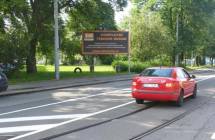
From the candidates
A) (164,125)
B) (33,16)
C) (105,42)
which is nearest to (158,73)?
(164,125)

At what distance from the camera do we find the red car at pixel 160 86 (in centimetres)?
1528

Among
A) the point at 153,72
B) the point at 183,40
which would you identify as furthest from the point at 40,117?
the point at 183,40

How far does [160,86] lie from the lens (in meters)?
15.3

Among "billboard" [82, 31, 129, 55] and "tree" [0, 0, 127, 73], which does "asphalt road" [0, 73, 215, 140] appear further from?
"billboard" [82, 31, 129, 55]

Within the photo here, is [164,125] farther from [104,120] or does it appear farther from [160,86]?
[160,86]

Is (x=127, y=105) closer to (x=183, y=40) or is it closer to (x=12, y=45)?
(x=12, y=45)

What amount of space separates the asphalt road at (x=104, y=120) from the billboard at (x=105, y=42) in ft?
73.4

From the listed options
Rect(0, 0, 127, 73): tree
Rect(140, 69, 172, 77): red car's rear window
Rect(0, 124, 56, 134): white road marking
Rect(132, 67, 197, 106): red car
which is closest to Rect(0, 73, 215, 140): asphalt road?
Rect(0, 124, 56, 134): white road marking

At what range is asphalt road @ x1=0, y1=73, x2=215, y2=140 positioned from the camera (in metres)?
9.89

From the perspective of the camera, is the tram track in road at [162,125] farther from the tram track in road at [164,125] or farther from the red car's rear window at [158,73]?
the red car's rear window at [158,73]

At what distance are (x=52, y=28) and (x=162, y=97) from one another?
71.6ft

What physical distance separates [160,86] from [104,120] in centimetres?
379

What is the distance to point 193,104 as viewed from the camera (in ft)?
54.3

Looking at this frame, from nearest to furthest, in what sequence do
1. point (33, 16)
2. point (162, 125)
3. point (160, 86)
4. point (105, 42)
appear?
point (162, 125), point (160, 86), point (33, 16), point (105, 42)
